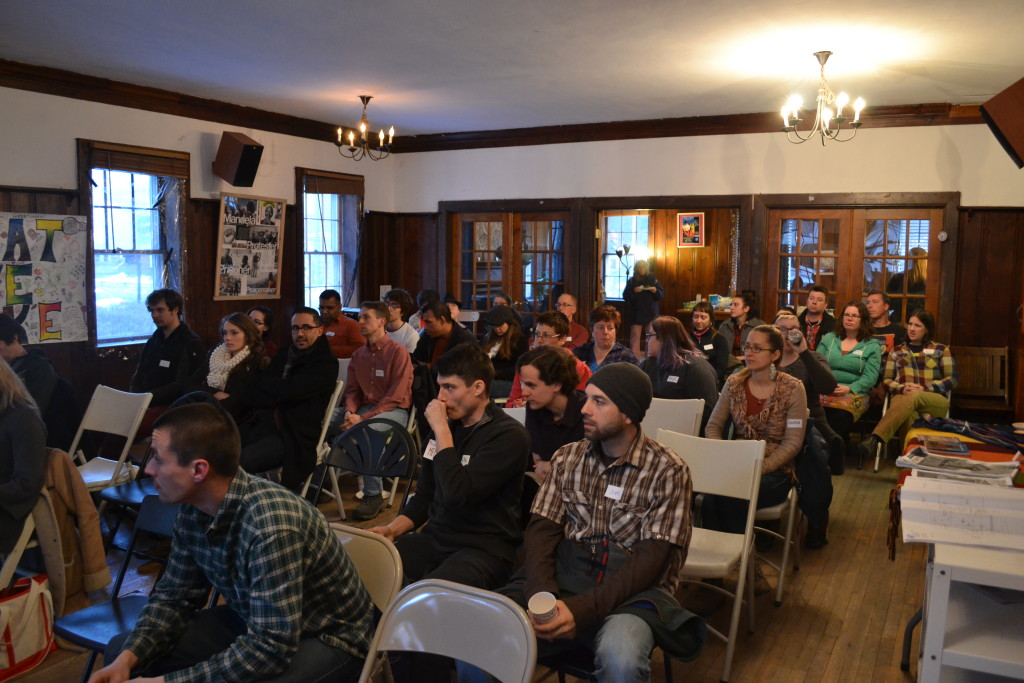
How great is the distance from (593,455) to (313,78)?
511cm

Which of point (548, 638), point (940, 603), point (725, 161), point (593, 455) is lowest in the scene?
point (548, 638)

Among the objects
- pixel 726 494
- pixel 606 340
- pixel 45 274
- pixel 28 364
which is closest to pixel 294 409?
pixel 28 364

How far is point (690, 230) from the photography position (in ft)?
38.5

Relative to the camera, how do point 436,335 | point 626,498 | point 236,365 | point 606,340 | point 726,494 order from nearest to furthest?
point 626,498 → point 726,494 → point 236,365 → point 606,340 → point 436,335

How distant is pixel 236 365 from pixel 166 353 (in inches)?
35.5

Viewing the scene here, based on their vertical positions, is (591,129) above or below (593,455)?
above

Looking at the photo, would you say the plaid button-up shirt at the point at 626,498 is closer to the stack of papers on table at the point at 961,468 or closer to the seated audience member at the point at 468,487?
the seated audience member at the point at 468,487

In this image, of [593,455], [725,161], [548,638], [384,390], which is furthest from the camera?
[725,161]

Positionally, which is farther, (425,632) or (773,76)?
(773,76)

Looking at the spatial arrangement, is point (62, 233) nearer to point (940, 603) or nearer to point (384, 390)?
point (384, 390)

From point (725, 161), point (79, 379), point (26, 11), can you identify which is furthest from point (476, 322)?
point (26, 11)

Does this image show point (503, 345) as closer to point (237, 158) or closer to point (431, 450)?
Answer: point (431, 450)

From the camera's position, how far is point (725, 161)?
27.0 feet

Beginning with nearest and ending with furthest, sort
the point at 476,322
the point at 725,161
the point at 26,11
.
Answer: the point at 26,11 → the point at 725,161 → the point at 476,322
